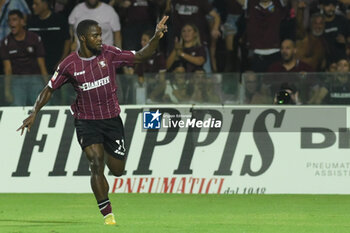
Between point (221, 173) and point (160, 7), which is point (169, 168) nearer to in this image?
point (221, 173)

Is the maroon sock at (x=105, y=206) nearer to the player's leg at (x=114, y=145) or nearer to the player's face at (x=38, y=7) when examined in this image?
the player's leg at (x=114, y=145)

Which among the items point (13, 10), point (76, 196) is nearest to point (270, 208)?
point (76, 196)

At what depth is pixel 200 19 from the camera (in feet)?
63.2

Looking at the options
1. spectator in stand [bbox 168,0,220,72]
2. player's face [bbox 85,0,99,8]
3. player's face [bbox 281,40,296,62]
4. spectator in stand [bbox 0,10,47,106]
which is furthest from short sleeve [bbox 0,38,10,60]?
player's face [bbox 281,40,296,62]

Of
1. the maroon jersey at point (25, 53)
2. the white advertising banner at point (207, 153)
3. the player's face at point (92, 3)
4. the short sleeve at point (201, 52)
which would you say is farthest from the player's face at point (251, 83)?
the maroon jersey at point (25, 53)

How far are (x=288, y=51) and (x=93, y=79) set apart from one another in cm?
662

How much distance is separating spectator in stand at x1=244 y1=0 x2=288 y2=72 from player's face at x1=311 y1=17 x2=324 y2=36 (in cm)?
59

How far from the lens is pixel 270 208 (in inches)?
583

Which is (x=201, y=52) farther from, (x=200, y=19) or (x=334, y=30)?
(x=334, y=30)

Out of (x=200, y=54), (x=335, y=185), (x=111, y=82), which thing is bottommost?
(x=335, y=185)

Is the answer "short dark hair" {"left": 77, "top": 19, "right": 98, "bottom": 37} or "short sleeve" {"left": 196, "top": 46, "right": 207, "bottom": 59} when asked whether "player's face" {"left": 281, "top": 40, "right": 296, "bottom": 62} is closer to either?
"short sleeve" {"left": 196, "top": 46, "right": 207, "bottom": 59}

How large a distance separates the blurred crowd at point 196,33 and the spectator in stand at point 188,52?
0.02 m

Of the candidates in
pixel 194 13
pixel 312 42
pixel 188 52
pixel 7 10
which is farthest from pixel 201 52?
pixel 7 10

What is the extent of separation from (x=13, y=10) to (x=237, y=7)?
4.07m
